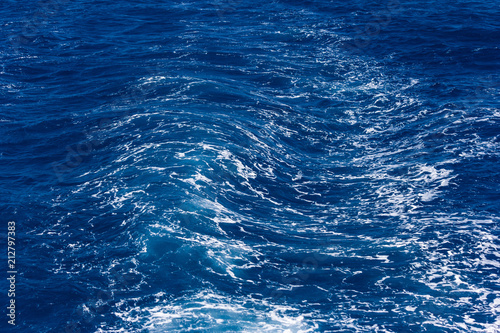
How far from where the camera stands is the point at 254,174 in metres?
40.9

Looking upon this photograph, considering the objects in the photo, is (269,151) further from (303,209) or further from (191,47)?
(191,47)

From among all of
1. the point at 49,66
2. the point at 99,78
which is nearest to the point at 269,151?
the point at 99,78

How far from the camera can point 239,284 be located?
31562mm

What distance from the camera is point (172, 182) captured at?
38.7 metres

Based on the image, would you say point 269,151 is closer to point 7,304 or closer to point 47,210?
point 47,210

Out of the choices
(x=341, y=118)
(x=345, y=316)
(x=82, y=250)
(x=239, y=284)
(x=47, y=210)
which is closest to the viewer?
(x=345, y=316)

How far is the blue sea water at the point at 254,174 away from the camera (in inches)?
1194

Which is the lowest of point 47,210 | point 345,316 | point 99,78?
point 345,316

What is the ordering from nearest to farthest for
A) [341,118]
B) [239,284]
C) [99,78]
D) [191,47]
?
1. [239,284]
2. [341,118]
3. [99,78]
4. [191,47]

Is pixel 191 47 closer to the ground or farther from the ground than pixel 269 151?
farther from the ground

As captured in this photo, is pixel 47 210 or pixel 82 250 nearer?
pixel 82 250

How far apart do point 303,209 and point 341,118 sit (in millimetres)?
13803

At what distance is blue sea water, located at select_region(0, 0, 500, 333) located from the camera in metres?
30.3

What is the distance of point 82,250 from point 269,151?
16.8m
